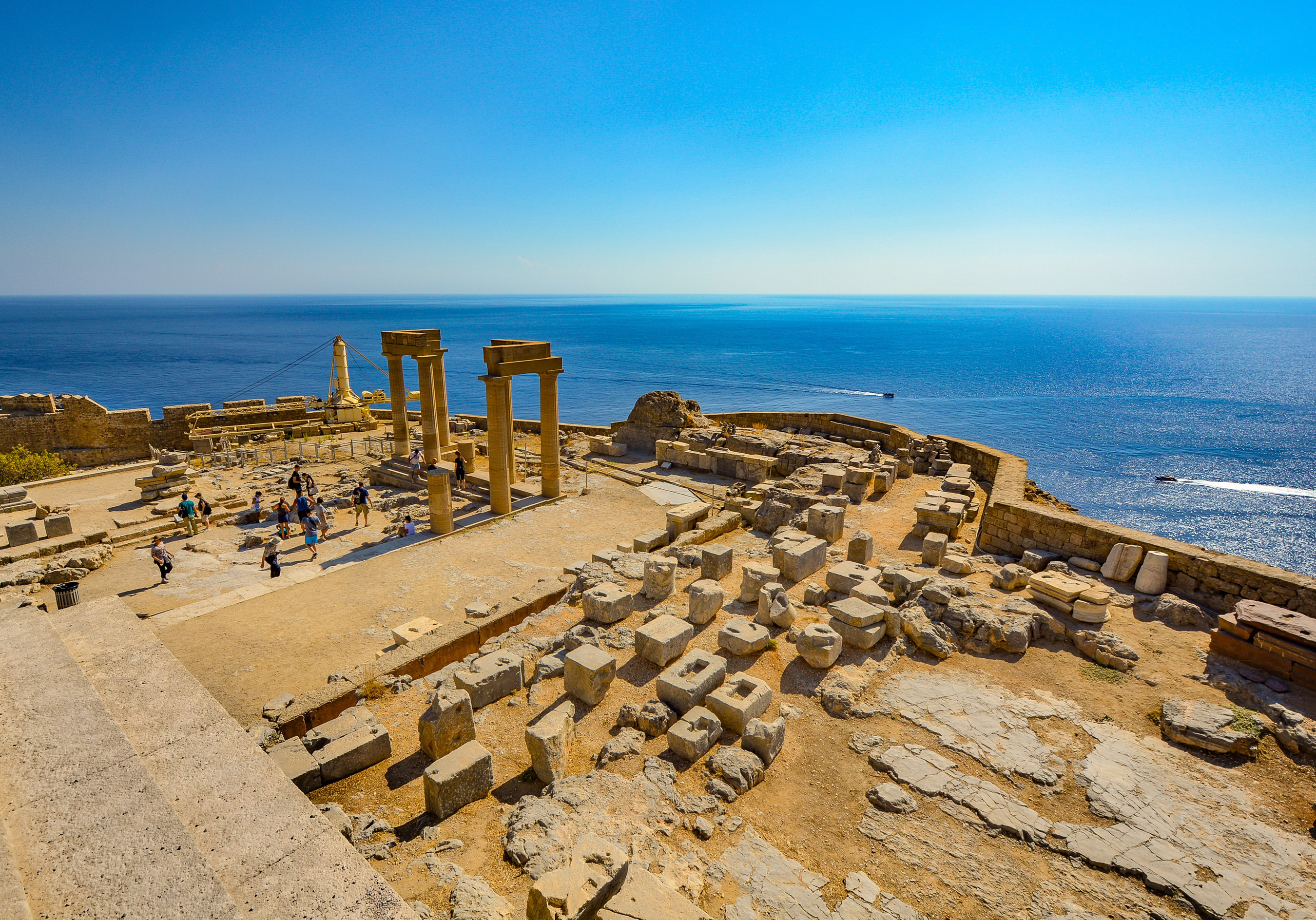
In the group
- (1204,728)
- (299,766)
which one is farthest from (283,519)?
(1204,728)

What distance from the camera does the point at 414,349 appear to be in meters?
20.0

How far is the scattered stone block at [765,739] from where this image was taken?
6.49 metres

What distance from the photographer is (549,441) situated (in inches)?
712

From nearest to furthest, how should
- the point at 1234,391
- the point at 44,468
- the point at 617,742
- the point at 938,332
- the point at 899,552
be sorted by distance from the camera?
the point at 617,742, the point at 899,552, the point at 44,468, the point at 1234,391, the point at 938,332

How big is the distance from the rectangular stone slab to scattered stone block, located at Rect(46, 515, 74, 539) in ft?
75.3

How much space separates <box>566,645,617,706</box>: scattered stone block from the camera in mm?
7559

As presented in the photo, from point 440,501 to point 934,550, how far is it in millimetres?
11647

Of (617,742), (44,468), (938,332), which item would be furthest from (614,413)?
(938,332)

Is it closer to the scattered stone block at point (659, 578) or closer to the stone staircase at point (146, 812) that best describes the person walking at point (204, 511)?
the stone staircase at point (146, 812)

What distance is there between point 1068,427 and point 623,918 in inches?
2495

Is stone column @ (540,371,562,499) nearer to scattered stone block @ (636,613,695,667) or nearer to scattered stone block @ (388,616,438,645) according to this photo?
scattered stone block @ (388,616,438,645)

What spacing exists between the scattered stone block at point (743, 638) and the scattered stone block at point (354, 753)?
14.6 feet

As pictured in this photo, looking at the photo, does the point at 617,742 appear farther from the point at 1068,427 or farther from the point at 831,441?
the point at 1068,427

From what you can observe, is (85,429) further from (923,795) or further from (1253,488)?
(1253,488)
